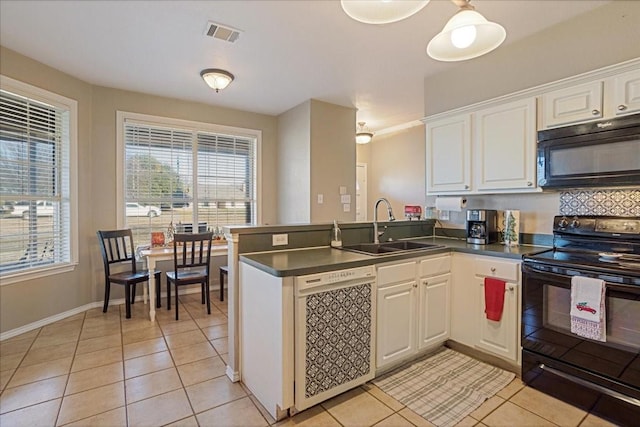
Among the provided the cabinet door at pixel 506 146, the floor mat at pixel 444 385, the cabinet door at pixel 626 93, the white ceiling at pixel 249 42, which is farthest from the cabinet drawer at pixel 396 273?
the white ceiling at pixel 249 42

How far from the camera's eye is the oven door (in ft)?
5.82

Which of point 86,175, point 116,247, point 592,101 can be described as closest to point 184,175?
point 86,175

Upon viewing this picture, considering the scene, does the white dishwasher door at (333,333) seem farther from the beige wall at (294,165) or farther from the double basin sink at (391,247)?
the beige wall at (294,165)

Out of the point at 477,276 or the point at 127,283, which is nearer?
the point at 477,276

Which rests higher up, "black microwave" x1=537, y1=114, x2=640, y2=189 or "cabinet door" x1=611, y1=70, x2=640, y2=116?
"cabinet door" x1=611, y1=70, x2=640, y2=116

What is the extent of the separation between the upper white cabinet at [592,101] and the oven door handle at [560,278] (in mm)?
1144

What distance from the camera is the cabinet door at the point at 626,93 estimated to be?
2061 millimetres

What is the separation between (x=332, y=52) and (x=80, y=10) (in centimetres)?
205

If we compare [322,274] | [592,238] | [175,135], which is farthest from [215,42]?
[592,238]

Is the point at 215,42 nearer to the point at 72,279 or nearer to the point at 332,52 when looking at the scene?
the point at 332,52

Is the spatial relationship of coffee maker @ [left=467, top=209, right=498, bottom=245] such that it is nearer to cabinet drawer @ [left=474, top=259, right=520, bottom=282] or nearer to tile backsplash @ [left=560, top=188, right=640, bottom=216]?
cabinet drawer @ [left=474, top=259, right=520, bottom=282]

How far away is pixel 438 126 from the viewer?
3215 millimetres

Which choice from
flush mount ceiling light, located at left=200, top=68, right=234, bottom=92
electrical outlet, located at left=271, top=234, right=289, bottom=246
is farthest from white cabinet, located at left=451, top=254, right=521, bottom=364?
flush mount ceiling light, located at left=200, top=68, right=234, bottom=92

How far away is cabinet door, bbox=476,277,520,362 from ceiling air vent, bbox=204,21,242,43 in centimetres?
288
